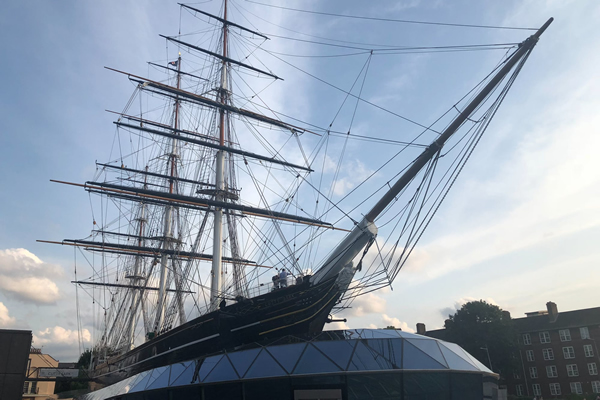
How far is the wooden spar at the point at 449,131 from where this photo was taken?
1486 cm

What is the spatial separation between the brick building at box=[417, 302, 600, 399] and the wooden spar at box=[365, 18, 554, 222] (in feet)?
124

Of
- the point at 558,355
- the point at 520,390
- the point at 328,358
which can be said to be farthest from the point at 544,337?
the point at 328,358

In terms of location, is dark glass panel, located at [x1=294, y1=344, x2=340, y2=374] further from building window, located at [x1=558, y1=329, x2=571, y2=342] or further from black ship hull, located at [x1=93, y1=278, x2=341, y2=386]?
building window, located at [x1=558, y1=329, x2=571, y2=342]

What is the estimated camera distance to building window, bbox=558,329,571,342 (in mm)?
49469

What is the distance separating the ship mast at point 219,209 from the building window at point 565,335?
1733 inches

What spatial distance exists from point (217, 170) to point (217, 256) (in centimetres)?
631

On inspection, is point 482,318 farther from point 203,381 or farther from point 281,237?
point 203,381

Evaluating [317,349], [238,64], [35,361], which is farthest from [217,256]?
[35,361]

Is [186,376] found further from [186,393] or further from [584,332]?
[584,332]

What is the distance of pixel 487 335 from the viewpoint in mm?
46656

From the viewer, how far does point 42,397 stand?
4503cm

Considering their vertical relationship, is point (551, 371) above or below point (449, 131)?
below

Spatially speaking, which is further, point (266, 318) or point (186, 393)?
point (266, 318)

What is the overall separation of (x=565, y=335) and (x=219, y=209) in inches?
1790
